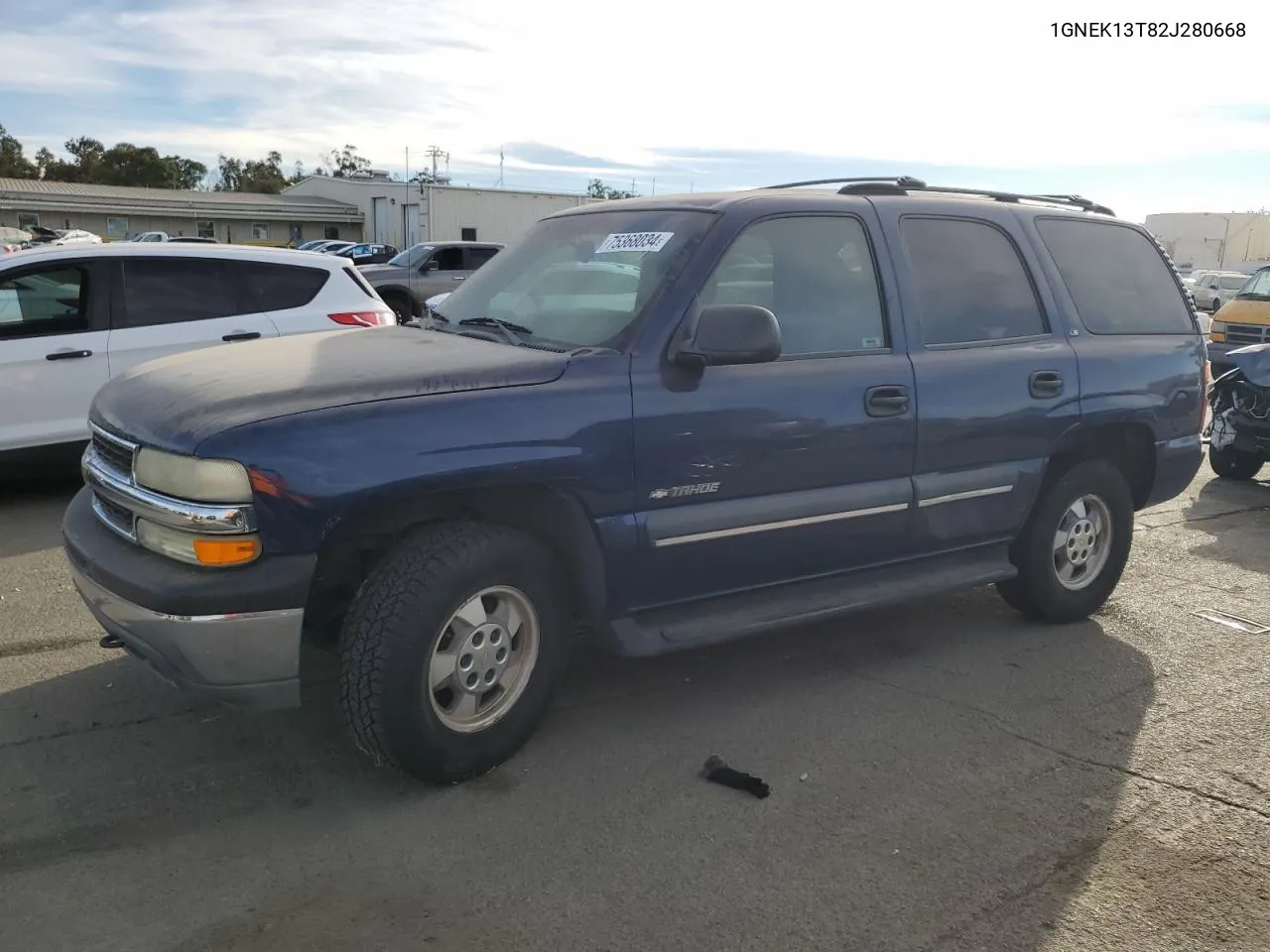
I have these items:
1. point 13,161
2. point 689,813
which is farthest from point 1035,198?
point 13,161

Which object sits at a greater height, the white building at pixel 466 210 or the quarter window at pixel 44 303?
the white building at pixel 466 210

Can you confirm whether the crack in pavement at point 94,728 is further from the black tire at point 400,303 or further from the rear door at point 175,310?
the black tire at point 400,303

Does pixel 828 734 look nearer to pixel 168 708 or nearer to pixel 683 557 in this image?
pixel 683 557

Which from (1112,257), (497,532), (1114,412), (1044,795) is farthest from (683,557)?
(1112,257)

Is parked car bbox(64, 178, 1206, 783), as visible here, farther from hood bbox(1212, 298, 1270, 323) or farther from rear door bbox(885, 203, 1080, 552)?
hood bbox(1212, 298, 1270, 323)

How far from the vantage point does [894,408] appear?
4492mm

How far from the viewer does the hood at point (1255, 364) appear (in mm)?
8945

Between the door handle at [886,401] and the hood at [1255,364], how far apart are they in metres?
5.89

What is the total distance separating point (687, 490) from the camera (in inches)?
156

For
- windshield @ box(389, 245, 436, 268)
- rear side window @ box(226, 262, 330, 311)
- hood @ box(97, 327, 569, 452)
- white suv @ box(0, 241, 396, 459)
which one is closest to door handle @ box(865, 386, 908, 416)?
hood @ box(97, 327, 569, 452)

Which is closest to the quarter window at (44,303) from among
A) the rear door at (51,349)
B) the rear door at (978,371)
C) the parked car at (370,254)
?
the rear door at (51,349)

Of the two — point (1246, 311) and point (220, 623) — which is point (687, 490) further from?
point (1246, 311)

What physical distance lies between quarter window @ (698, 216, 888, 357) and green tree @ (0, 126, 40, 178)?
94.6 m

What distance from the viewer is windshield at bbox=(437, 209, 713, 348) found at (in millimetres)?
4105
